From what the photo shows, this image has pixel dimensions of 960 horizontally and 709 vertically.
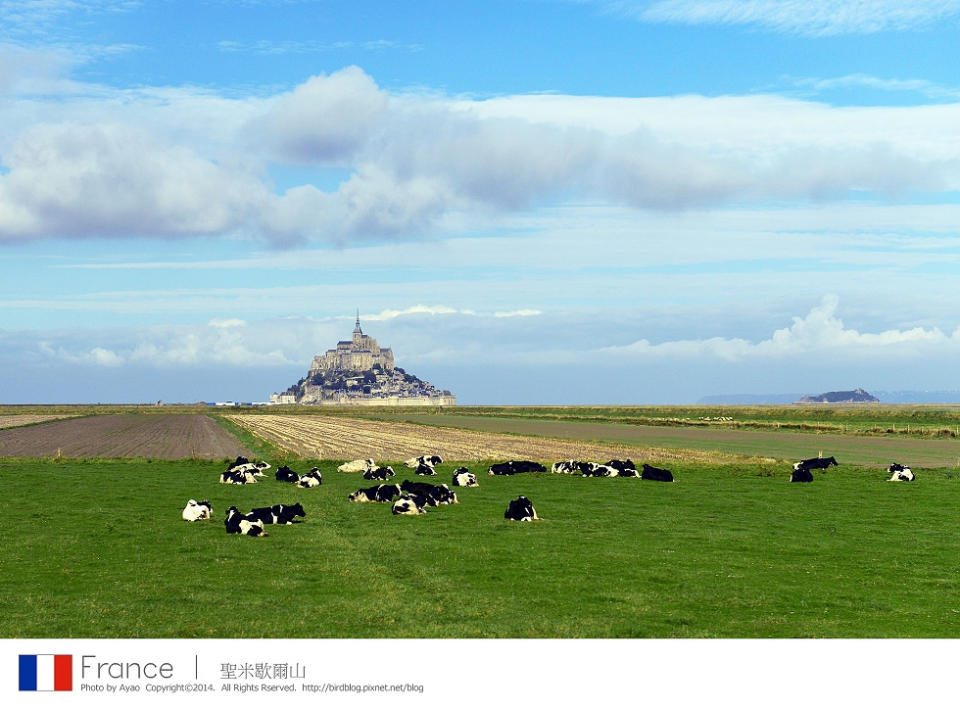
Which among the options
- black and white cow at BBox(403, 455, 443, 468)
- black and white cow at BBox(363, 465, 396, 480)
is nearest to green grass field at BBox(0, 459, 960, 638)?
black and white cow at BBox(363, 465, 396, 480)

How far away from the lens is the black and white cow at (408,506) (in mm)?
29344

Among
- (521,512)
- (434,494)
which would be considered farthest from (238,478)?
(521,512)

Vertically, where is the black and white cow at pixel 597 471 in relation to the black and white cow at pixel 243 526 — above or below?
below

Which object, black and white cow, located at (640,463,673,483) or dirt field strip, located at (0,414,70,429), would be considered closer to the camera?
black and white cow, located at (640,463,673,483)

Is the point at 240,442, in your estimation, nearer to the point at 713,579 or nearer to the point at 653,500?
the point at 653,500

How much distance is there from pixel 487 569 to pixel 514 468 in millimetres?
26692

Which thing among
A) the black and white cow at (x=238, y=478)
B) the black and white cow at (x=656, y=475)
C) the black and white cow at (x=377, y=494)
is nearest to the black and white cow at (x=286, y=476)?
the black and white cow at (x=238, y=478)

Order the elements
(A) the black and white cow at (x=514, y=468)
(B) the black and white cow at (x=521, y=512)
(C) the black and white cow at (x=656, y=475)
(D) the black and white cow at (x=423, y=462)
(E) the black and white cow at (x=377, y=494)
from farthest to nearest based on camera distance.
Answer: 1. (D) the black and white cow at (x=423, y=462)
2. (A) the black and white cow at (x=514, y=468)
3. (C) the black and white cow at (x=656, y=475)
4. (E) the black and white cow at (x=377, y=494)
5. (B) the black and white cow at (x=521, y=512)

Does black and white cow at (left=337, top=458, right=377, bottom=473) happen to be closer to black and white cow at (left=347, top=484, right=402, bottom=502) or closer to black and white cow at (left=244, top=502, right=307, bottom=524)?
black and white cow at (left=347, top=484, right=402, bottom=502)

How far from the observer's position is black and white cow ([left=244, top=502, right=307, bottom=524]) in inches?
1021

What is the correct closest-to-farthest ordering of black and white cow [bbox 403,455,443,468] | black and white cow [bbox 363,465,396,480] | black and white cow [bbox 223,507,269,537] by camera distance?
black and white cow [bbox 223,507,269,537] < black and white cow [bbox 363,465,396,480] < black and white cow [bbox 403,455,443,468]
